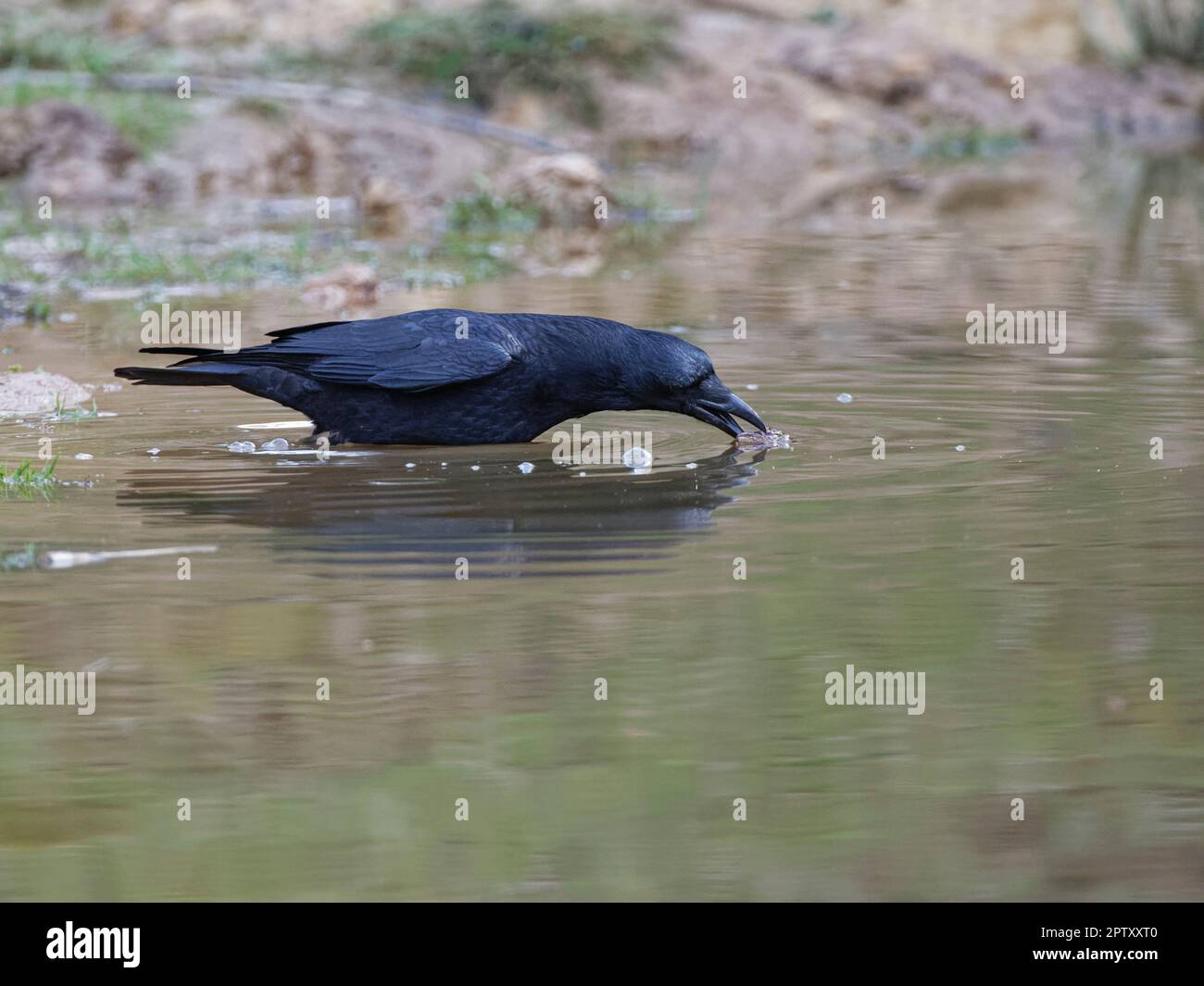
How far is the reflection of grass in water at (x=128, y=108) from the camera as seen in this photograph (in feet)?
62.0

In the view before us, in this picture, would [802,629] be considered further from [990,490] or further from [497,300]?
[497,300]

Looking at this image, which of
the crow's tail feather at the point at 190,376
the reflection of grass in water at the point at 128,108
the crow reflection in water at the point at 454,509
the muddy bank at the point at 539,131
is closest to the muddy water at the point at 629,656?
the crow reflection in water at the point at 454,509

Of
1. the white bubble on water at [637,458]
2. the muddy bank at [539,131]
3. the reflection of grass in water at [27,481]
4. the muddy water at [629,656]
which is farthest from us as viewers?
the muddy bank at [539,131]

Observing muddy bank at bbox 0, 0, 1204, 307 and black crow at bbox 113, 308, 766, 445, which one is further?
muddy bank at bbox 0, 0, 1204, 307

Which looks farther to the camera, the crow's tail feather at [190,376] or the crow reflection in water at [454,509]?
the crow's tail feather at [190,376]

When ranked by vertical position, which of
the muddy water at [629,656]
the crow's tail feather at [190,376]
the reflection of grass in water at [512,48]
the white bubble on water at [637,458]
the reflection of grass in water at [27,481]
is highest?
the reflection of grass in water at [512,48]

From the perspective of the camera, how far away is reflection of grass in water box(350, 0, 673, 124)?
23969mm

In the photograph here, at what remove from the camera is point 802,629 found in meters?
5.06

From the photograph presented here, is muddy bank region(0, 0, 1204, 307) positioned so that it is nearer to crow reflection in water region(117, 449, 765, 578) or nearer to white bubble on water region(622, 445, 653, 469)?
white bubble on water region(622, 445, 653, 469)

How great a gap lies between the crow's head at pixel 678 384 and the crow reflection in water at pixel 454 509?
0.21 meters

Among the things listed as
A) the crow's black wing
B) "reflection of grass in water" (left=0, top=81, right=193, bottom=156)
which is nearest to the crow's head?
the crow's black wing

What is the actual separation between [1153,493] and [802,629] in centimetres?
206

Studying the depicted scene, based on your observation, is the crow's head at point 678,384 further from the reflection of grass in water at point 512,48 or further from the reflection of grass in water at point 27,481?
the reflection of grass in water at point 512,48

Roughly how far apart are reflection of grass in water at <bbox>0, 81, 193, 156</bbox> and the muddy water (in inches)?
432
